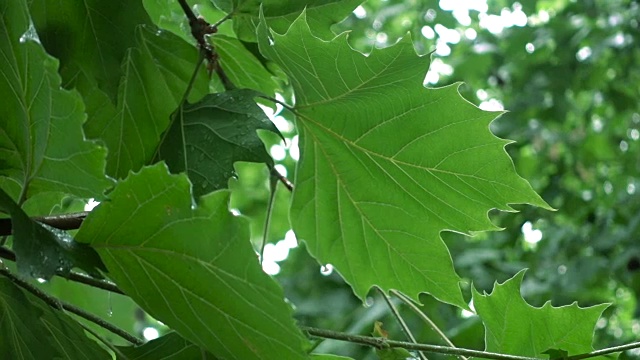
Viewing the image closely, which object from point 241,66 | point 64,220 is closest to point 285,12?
point 241,66

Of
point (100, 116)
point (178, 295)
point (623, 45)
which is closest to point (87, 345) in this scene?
point (178, 295)

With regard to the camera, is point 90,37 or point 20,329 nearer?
point 20,329

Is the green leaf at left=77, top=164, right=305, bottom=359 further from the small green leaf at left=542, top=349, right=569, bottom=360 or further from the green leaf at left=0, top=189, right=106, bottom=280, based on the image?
the small green leaf at left=542, top=349, right=569, bottom=360

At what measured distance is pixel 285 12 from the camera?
67cm

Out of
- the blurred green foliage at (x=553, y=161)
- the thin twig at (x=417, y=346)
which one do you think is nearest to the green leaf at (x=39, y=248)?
the thin twig at (x=417, y=346)

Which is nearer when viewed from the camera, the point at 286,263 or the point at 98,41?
the point at 98,41

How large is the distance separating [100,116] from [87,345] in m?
0.22

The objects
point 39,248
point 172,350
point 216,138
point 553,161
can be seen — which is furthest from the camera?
point 553,161

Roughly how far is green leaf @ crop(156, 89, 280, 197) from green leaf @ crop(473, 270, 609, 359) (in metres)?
0.20

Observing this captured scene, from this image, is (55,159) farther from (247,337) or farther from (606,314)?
(606,314)

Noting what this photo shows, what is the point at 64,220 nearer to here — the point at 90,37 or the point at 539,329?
the point at 90,37

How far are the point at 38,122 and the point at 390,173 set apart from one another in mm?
281

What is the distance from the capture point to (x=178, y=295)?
0.46m

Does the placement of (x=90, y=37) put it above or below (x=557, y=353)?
above
